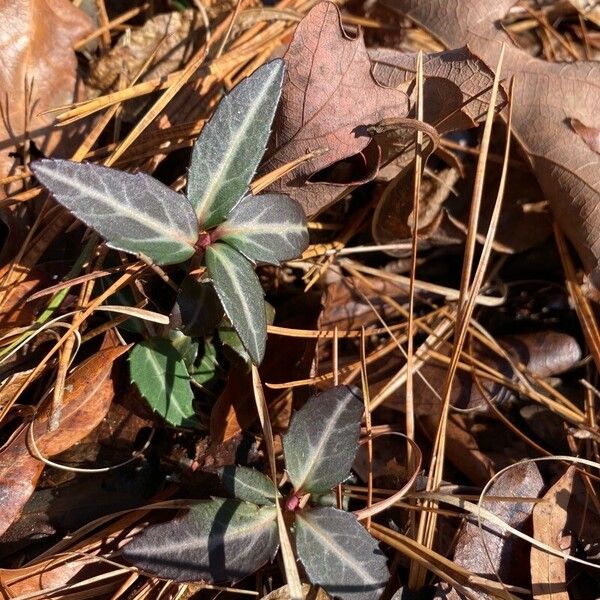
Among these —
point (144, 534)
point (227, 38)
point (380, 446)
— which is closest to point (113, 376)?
point (144, 534)

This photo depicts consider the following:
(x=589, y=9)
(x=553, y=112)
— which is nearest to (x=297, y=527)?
(x=553, y=112)

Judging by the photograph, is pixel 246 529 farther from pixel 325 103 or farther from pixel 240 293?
pixel 325 103

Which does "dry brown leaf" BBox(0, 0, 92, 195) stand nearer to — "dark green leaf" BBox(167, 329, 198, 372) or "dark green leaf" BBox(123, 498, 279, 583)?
"dark green leaf" BBox(167, 329, 198, 372)

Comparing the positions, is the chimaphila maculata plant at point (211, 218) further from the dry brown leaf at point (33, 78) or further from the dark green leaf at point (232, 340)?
the dry brown leaf at point (33, 78)

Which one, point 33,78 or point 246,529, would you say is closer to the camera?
point 246,529

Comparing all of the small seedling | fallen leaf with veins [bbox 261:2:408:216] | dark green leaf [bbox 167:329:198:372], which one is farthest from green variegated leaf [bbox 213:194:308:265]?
dark green leaf [bbox 167:329:198:372]

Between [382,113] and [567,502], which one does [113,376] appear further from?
[567,502]
